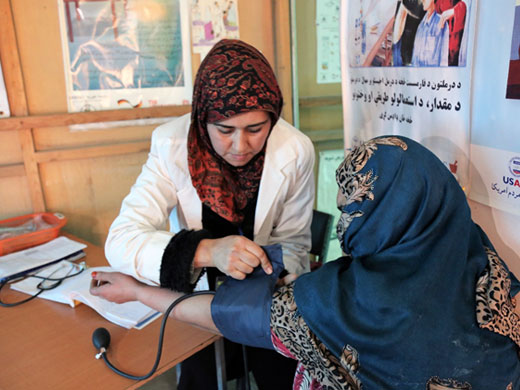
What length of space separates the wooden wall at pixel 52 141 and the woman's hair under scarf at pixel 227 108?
0.88m

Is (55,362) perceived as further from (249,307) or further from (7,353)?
(249,307)

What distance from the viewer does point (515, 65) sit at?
3.39 feet

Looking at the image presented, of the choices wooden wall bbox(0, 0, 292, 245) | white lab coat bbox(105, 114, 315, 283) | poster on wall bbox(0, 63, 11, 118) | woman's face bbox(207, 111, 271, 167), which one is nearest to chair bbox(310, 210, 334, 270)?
white lab coat bbox(105, 114, 315, 283)

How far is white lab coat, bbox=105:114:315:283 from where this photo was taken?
3.78 feet

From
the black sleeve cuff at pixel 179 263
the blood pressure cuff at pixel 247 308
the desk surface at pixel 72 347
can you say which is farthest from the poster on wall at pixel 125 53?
the blood pressure cuff at pixel 247 308

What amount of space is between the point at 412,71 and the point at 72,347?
1.28m

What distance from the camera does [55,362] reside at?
103cm

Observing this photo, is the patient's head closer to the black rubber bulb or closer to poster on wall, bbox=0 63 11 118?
the black rubber bulb

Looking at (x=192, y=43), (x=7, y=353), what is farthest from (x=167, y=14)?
(x=7, y=353)

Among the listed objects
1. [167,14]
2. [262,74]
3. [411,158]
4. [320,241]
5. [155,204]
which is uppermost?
[167,14]

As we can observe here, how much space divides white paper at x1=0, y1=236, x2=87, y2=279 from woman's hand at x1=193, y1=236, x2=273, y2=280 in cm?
82

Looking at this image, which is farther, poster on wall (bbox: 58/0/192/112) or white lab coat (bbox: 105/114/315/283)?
poster on wall (bbox: 58/0/192/112)

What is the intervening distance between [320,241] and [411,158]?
1.07m

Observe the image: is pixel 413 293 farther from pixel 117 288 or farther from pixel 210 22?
pixel 210 22
